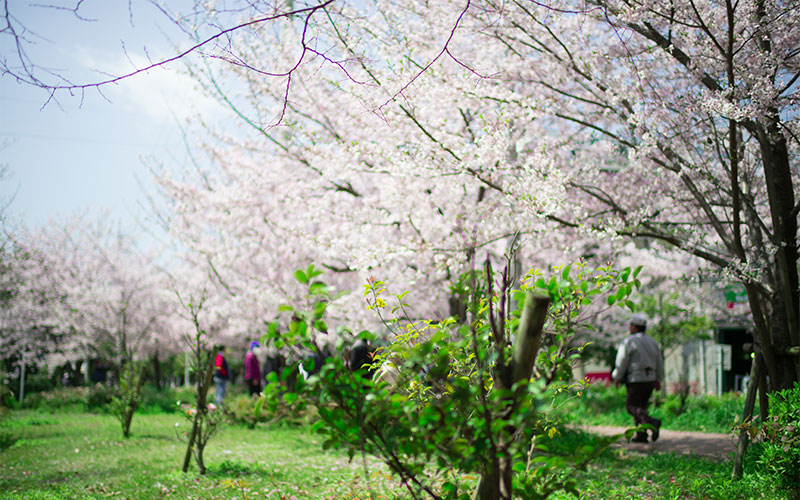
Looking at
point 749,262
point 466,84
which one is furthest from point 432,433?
point 466,84

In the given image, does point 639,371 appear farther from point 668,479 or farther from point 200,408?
point 200,408

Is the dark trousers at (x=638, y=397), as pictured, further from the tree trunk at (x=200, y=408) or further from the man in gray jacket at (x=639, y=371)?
the tree trunk at (x=200, y=408)

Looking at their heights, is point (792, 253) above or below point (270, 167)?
below

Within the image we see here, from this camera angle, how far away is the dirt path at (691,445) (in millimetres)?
6888

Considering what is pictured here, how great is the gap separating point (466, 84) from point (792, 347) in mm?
3984

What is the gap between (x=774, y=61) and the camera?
4.66 m

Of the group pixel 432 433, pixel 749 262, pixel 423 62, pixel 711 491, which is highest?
pixel 423 62

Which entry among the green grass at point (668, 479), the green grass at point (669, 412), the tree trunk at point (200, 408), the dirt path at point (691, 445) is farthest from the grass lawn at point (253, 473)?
the green grass at point (669, 412)

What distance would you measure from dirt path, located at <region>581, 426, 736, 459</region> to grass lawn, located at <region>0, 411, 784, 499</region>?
62 cm

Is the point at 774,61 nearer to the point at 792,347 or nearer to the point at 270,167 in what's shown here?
the point at 792,347

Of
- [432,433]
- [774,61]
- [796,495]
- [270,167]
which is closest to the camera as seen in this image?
[432,433]

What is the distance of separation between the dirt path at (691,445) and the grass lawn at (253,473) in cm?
62

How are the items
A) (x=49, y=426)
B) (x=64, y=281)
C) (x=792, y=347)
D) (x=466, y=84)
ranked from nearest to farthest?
(x=792, y=347) < (x=466, y=84) < (x=49, y=426) < (x=64, y=281)

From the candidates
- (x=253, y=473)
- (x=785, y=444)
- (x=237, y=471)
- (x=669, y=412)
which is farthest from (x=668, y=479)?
(x=669, y=412)
